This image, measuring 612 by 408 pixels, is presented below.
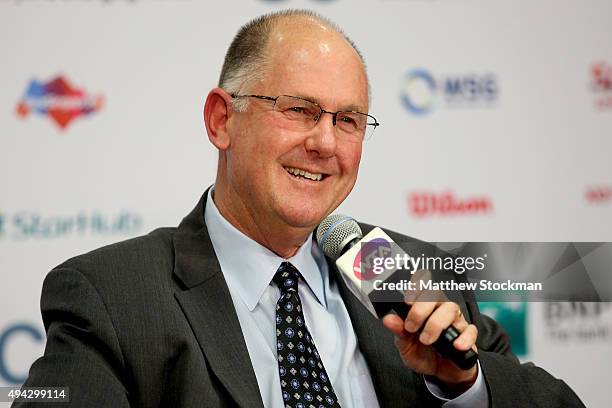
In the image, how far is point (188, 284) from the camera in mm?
2051

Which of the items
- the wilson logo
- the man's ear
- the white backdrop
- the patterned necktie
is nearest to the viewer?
the patterned necktie

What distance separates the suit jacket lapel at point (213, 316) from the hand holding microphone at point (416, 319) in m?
0.34

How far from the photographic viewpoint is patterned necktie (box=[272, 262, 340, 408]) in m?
1.97

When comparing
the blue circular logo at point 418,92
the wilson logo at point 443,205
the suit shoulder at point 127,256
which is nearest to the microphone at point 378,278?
the suit shoulder at point 127,256

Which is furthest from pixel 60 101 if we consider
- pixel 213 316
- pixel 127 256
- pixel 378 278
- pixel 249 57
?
pixel 378 278

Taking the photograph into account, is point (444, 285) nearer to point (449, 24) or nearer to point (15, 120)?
point (449, 24)

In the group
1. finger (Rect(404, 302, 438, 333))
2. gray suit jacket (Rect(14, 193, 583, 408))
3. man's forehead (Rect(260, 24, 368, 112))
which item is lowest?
gray suit jacket (Rect(14, 193, 583, 408))

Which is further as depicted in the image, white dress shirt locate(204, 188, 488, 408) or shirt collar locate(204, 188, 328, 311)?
shirt collar locate(204, 188, 328, 311)

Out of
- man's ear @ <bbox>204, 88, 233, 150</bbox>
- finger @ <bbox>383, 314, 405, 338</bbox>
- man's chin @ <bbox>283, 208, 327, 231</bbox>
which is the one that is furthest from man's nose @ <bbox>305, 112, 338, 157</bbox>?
finger @ <bbox>383, 314, 405, 338</bbox>

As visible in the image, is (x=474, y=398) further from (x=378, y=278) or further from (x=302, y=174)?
(x=302, y=174)

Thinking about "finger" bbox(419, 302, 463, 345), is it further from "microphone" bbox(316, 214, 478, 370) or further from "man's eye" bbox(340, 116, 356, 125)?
"man's eye" bbox(340, 116, 356, 125)

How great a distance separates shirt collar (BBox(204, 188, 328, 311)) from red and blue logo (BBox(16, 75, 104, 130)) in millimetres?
1161

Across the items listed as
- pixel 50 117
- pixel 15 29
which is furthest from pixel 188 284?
pixel 15 29

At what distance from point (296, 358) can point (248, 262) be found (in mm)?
317
